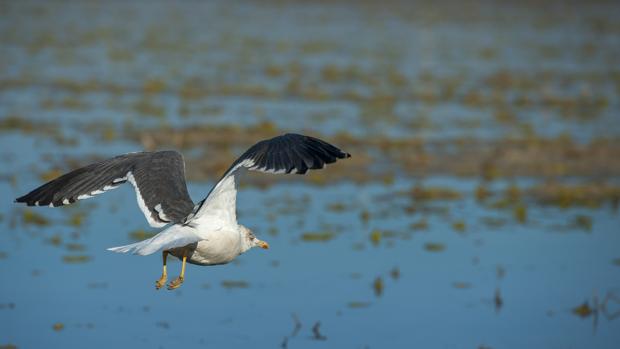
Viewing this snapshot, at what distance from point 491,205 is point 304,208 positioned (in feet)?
7.71

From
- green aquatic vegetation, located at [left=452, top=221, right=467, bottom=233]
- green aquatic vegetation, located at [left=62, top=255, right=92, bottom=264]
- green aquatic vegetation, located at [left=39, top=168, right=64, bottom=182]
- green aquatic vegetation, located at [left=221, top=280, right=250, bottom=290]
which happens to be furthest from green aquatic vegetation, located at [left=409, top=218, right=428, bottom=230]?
green aquatic vegetation, located at [left=39, top=168, right=64, bottom=182]

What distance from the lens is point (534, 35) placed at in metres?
38.2

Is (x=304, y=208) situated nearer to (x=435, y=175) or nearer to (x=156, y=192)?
(x=435, y=175)

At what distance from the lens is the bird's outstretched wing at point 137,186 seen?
7090mm

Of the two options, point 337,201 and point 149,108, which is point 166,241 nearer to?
point 337,201

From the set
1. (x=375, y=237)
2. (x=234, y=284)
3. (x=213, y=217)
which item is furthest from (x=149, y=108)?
(x=213, y=217)

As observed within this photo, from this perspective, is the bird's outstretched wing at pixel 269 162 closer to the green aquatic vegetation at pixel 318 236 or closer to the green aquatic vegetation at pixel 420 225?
the green aquatic vegetation at pixel 318 236

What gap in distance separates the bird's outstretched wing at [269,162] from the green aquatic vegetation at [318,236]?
4.27 metres

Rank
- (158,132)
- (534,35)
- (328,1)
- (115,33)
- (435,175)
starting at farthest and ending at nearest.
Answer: (328,1) → (534,35) → (115,33) → (158,132) → (435,175)

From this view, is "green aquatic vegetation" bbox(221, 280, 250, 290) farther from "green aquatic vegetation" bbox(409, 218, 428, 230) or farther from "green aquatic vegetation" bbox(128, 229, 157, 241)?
"green aquatic vegetation" bbox(409, 218, 428, 230)

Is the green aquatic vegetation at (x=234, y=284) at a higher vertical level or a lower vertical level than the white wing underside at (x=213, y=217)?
lower

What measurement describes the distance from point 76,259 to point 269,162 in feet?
14.4

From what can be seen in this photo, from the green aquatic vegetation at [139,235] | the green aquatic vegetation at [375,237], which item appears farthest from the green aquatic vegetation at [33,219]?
the green aquatic vegetation at [375,237]

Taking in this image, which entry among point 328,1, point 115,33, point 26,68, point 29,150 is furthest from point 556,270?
point 328,1
